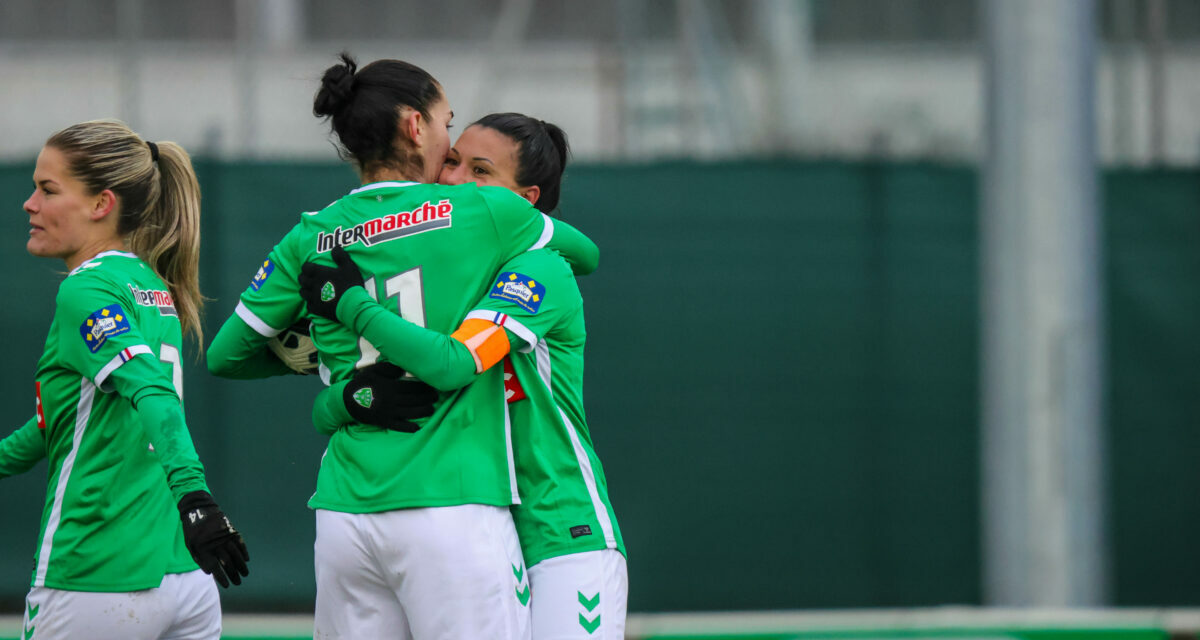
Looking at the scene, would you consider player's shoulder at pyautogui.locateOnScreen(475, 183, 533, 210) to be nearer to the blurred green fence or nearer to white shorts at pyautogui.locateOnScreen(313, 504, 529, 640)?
A: white shorts at pyautogui.locateOnScreen(313, 504, 529, 640)

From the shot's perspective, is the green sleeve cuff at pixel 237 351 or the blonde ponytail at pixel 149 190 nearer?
the green sleeve cuff at pixel 237 351

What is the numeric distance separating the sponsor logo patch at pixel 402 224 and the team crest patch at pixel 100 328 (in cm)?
50

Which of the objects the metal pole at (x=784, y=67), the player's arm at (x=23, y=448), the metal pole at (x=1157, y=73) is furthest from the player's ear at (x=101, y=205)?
the metal pole at (x=1157, y=73)

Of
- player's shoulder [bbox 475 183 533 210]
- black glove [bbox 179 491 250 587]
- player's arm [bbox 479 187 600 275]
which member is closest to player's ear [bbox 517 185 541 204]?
player's arm [bbox 479 187 600 275]

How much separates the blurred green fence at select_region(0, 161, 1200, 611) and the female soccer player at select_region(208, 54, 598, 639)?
3.19 metres

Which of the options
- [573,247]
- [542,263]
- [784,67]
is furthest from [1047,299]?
[542,263]

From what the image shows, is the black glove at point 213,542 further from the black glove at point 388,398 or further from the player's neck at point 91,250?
the player's neck at point 91,250

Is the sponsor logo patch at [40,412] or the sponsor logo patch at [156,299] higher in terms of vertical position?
the sponsor logo patch at [156,299]

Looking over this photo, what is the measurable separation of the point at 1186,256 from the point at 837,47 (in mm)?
1828

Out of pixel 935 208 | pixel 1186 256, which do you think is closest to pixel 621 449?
pixel 935 208

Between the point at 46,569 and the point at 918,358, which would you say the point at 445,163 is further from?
the point at 918,358

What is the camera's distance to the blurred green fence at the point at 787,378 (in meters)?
5.45

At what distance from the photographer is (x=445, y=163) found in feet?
8.83

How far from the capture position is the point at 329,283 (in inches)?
87.0
